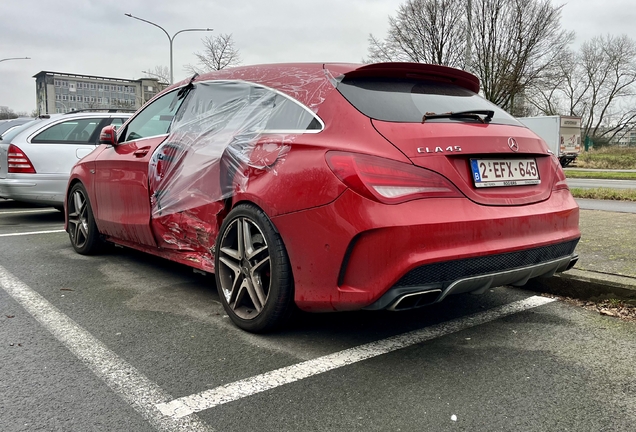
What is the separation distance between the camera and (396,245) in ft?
8.57

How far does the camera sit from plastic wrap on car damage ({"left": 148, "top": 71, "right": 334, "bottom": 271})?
320 centimetres

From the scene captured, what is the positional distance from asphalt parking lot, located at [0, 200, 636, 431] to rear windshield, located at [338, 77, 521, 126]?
1273 mm

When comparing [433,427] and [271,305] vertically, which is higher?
[271,305]

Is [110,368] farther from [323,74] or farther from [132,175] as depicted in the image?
[132,175]

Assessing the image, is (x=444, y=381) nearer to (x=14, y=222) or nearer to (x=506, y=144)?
(x=506, y=144)

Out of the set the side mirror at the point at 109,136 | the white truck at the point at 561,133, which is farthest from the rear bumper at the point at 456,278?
the white truck at the point at 561,133

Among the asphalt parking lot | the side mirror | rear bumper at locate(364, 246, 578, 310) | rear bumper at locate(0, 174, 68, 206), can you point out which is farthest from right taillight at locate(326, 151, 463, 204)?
rear bumper at locate(0, 174, 68, 206)

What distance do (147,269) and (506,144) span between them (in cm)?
337

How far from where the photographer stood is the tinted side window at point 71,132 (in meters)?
7.87

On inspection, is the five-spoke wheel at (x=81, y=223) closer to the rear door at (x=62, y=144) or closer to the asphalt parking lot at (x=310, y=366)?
the asphalt parking lot at (x=310, y=366)

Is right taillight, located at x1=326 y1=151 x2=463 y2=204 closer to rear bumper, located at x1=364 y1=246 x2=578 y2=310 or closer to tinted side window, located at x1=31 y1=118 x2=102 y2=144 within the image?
rear bumper, located at x1=364 y1=246 x2=578 y2=310

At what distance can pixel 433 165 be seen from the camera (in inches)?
109

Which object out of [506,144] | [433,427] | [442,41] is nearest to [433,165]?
[506,144]

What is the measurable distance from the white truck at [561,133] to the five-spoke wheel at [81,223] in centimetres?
2797
